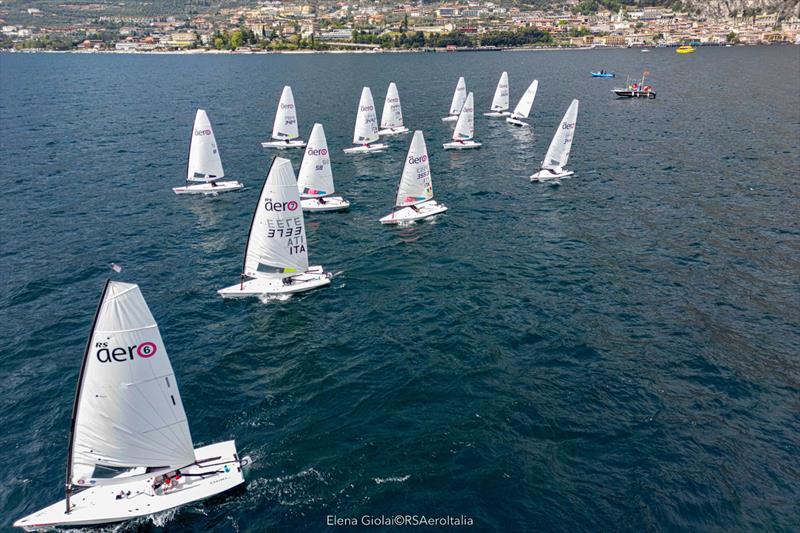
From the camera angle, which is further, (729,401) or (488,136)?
(488,136)

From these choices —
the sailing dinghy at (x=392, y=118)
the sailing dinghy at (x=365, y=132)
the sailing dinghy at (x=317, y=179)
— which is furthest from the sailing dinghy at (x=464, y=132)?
the sailing dinghy at (x=317, y=179)

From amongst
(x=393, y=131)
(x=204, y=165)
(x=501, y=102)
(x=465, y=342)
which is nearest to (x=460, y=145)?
(x=393, y=131)

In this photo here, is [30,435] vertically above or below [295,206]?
below

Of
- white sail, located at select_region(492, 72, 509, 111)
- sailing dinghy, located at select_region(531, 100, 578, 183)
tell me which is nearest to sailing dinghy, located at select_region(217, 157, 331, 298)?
sailing dinghy, located at select_region(531, 100, 578, 183)

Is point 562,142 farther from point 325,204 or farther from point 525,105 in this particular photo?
point 525,105

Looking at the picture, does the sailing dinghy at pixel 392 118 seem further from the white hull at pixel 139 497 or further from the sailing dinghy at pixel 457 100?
the white hull at pixel 139 497

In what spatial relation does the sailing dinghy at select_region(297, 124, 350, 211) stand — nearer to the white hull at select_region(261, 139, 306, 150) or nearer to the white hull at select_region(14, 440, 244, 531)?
the white hull at select_region(261, 139, 306, 150)

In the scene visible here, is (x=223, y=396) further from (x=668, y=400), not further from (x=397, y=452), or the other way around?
(x=668, y=400)

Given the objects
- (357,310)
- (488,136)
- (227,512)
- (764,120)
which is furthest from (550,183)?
(764,120)
